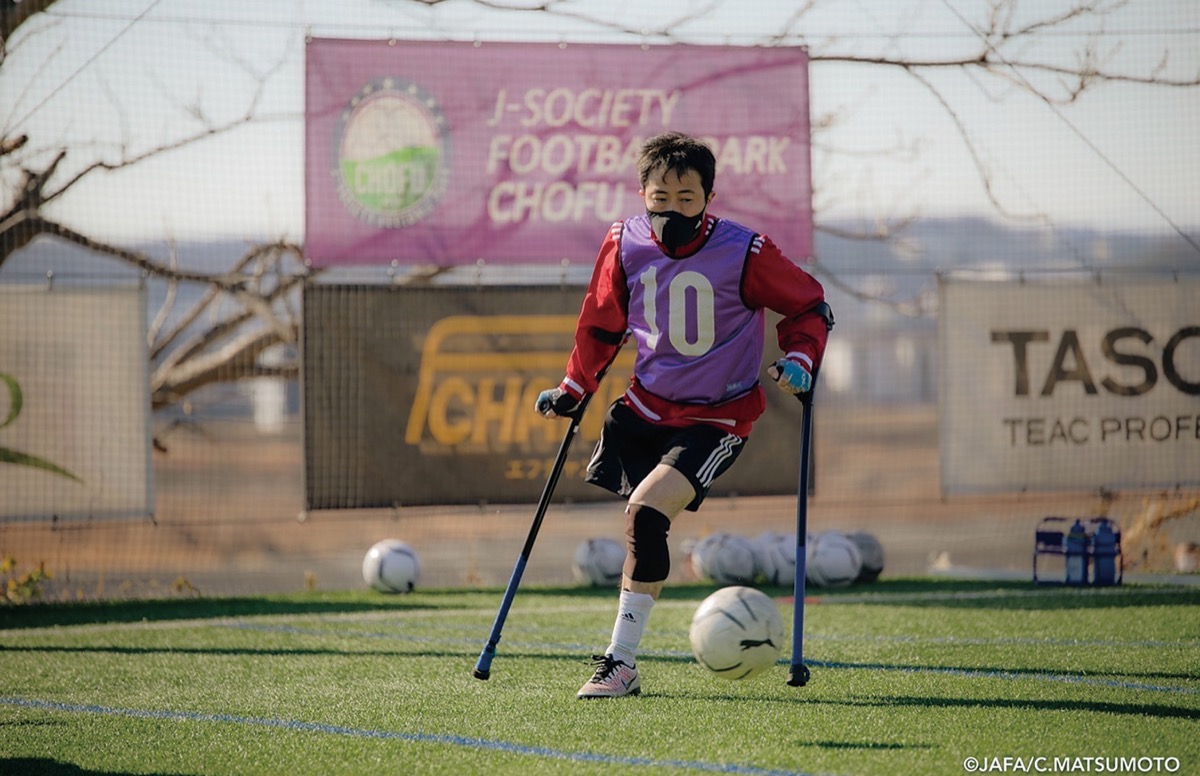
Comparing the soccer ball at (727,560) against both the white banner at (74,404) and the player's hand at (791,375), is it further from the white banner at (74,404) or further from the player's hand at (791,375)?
the player's hand at (791,375)

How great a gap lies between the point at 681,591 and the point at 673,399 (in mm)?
4072

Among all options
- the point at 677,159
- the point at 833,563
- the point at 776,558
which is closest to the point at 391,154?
the point at 776,558

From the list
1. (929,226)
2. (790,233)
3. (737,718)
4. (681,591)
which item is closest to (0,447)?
(681,591)

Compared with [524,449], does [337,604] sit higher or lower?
lower

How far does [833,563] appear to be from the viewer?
8664 millimetres

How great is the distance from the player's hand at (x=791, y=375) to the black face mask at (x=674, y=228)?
59cm

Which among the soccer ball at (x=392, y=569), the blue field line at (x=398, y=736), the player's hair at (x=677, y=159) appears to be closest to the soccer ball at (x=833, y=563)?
the soccer ball at (x=392, y=569)

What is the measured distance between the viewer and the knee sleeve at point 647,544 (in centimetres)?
481

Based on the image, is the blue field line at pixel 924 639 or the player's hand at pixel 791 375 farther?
the blue field line at pixel 924 639

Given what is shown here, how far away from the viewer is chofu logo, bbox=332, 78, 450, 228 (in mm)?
9336

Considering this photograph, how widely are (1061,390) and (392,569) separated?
476 cm

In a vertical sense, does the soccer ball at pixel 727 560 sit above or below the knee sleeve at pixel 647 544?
below

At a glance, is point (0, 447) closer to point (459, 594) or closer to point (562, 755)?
point (459, 594)

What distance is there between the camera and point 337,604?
8.44 m
